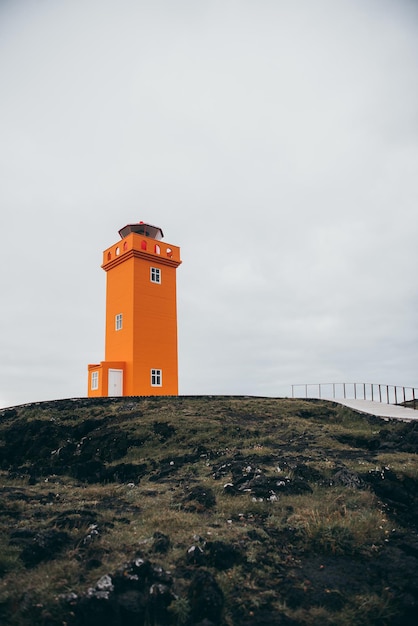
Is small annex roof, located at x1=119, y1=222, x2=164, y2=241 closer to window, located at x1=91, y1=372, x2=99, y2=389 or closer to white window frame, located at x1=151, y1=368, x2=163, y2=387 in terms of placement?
white window frame, located at x1=151, y1=368, x2=163, y2=387

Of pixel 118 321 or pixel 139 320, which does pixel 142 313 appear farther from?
pixel 118 321

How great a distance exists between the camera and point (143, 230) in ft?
124

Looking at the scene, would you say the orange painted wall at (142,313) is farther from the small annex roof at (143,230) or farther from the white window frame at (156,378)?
the small annex roof at (143,230)

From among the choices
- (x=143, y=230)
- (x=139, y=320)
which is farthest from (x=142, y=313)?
(x=143, y=230)

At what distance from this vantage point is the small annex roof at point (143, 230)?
3753 cm

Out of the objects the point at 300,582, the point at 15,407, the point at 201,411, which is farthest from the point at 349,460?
the point at 15,407

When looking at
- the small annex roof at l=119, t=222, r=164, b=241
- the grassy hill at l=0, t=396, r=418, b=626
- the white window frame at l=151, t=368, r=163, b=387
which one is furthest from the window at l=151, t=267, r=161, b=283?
the grassy hill at l=0, t=396, r=418, b=626

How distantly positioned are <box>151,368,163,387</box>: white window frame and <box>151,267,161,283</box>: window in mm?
Answer: 6933

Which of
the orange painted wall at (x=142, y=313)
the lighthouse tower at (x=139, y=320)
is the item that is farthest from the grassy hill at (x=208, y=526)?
the orange painted wall at (x=142, y=313)

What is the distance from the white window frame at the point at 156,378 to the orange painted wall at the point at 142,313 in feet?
0.78

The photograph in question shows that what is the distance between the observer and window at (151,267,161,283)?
35.7 m

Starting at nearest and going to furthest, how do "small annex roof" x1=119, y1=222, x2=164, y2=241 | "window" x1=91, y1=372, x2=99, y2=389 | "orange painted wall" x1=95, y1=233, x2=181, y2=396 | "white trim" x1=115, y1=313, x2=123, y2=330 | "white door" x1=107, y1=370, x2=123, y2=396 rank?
"white door" x1=107, y1=370, x2=123, y2=396
"orange painted wall" x1=95, y1=233, x2=181, y2=396
"window" x1=91, y1=372, x2=99, y2=389
"white trim" x1=115, y1=313, x2=123, y2=330
"small annex roof" x1=119, y1=222, x2=164, y2=241

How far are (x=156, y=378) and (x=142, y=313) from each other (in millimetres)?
4938

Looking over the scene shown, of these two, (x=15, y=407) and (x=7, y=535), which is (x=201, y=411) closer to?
(x=15, y=407)
